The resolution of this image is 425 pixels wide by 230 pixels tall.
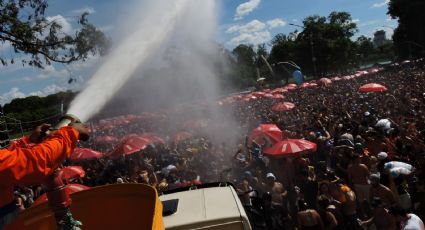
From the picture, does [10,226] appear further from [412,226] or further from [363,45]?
[363,45]

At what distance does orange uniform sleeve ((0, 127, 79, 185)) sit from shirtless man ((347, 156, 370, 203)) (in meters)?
7.62

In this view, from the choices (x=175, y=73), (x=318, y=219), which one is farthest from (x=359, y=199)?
(x=175, y=73)

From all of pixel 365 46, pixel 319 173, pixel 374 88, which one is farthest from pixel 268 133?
pixel 365 46

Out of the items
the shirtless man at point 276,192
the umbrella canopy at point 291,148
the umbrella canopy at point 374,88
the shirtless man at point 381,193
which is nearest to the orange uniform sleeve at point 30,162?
the shirtless man at point 381,193

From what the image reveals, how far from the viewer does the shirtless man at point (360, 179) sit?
28.0 feet

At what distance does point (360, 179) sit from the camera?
861cm

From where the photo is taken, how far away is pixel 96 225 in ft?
9.34

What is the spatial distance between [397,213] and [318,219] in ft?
4.42

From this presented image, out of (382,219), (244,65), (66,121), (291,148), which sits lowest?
(382,219)

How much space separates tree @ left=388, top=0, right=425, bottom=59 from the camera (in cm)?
6762

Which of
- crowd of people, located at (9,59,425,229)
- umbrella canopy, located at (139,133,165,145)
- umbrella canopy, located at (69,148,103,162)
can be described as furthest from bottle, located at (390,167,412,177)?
umbrella canopy, located at (69,148,103,162)

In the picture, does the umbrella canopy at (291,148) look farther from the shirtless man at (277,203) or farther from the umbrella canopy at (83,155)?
the umbrella canopy at (83,155)

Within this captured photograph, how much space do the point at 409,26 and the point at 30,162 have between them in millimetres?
78236

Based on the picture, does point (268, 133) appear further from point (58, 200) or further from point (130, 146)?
point (58, 200)
